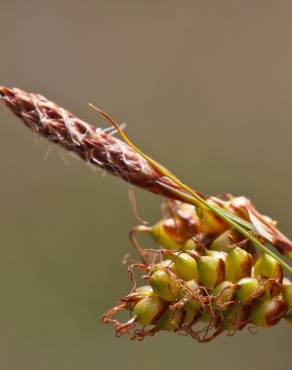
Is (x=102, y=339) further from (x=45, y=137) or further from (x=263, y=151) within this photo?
(x=45, y=137)

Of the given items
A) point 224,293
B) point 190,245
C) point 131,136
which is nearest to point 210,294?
point 224,293

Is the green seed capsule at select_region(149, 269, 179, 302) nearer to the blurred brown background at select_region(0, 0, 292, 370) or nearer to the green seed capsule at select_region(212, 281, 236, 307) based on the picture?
the green seed capsule at select_region(212, 281, 236, 307)

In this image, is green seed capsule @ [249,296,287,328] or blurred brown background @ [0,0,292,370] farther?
blurred brown background @ [0,0,292,370]

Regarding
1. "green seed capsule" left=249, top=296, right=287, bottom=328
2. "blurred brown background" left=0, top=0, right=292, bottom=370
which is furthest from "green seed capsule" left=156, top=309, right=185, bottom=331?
"blurred brown background" left=0, top=0, right=292, bottom=370

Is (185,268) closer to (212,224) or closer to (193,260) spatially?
(193,260)

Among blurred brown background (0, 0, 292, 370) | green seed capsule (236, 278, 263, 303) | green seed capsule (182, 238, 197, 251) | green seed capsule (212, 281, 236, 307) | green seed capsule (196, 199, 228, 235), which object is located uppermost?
blurred brown background (0, 0, 292, 370)

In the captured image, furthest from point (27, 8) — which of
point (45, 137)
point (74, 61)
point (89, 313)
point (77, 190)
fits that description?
point (45, 137)

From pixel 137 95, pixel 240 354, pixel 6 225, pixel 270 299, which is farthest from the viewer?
pixel 137 95
